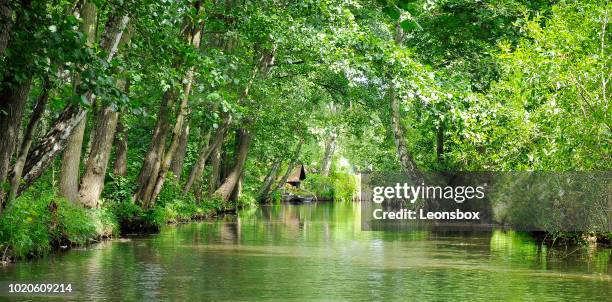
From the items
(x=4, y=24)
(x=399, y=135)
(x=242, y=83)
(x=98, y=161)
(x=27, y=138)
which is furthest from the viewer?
(x=399, y=135)

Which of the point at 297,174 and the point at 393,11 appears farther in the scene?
the point at 297,174

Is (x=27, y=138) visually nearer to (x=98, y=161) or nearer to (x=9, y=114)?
(x=9, y=114)

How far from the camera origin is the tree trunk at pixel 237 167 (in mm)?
45906

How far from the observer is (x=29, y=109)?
3123 cm

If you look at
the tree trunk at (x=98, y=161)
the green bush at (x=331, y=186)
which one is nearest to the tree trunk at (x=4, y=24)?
the tree trunk at (x=98, y=161)

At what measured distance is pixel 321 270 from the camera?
18047mm

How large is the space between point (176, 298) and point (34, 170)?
3876 mm

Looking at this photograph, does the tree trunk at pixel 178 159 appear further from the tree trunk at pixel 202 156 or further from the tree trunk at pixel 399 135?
the tree trunk at pixel 399 135

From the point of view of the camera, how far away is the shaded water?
14469mm

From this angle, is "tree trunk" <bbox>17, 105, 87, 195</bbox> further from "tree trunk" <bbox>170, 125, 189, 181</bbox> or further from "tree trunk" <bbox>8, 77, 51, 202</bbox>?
"tree trunk" <bbox>170, 125, 189, 181</bbox>

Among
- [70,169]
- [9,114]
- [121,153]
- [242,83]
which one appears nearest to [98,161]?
[70,169]

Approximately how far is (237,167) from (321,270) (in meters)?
28.5

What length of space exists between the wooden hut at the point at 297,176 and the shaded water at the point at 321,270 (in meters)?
65.1

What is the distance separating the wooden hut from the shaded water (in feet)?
214
